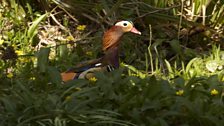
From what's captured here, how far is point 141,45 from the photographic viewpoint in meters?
4.76

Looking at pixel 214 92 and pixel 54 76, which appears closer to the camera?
pixel 214 92

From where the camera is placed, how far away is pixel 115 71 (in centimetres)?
356

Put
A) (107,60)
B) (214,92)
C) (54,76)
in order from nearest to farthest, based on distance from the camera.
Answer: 1. (214,92)
2. (54,76)
3. (107,60)

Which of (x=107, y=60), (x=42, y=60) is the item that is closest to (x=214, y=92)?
(x=107, y=60)

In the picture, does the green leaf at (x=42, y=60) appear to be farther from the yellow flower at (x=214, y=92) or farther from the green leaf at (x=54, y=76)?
the yellow flower at (x=214, y=92)

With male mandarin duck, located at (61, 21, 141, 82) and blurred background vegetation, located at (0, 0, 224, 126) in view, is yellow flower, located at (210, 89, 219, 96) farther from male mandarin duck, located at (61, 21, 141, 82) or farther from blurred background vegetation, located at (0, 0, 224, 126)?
male mandarin duck, located at (61, 21, 141, 82)

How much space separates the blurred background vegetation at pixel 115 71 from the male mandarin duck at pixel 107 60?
0.11 metres

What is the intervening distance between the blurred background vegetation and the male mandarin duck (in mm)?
107

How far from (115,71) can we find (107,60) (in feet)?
0.77

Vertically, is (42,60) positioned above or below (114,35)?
below

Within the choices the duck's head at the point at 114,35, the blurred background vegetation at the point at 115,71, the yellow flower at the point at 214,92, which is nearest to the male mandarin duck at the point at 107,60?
the duck's head at the point at 114,35

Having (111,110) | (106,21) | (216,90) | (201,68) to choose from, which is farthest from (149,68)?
(111,110)

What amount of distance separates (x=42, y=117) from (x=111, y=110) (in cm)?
36

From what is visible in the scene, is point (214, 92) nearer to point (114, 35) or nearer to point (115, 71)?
point (115, 71)
